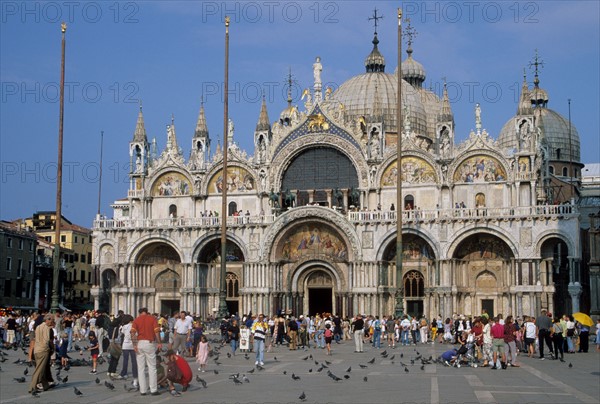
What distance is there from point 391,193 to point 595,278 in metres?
17.2

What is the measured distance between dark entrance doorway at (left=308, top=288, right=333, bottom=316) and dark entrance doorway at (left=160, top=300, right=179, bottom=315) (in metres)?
10.1

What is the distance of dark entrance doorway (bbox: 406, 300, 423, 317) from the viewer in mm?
64625

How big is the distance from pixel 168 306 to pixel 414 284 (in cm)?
1826

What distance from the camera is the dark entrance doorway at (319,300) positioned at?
6731cm

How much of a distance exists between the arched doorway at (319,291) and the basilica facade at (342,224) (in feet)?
0.32

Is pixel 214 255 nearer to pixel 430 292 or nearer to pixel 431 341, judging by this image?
pixel 430 292

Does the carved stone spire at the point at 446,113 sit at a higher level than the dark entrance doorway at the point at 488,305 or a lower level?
higher

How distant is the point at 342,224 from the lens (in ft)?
209

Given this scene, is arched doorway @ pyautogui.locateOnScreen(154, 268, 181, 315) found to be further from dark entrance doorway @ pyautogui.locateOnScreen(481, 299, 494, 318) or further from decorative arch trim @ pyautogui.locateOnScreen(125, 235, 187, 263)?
dark entrance doorway @ pyautogui.locateOnScreen(481, 299, 494, 318)

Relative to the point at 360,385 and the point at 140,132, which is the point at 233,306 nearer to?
the point at 140,132

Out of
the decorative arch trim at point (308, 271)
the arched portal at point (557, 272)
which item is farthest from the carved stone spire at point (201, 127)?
the arched portal at point (557, 272)

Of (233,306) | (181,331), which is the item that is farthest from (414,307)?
(181,331)

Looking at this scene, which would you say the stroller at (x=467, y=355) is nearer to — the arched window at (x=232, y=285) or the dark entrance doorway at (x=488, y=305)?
the dark entrance doorway at (x=488, y=305)

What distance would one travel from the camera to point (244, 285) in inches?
2618
